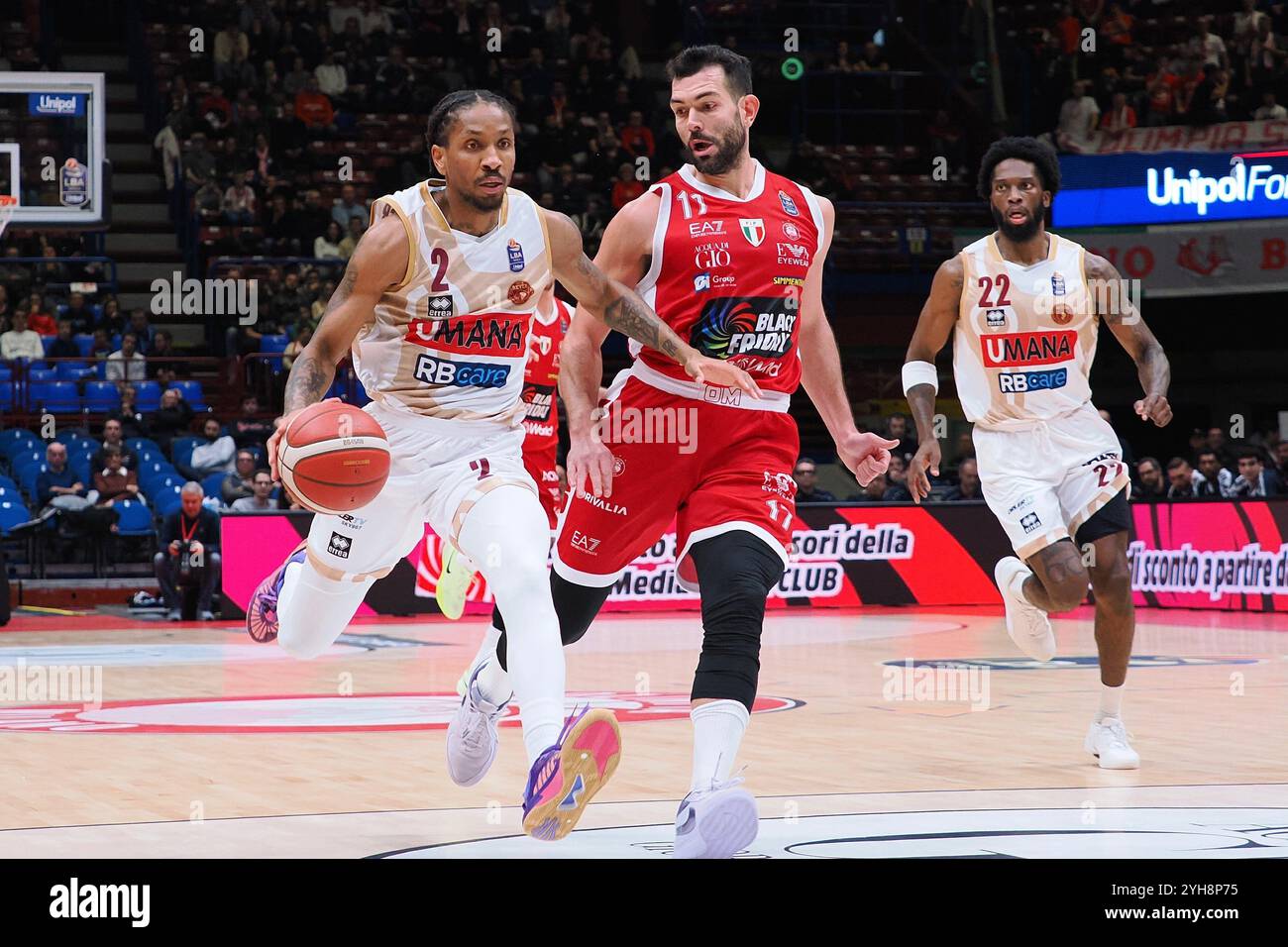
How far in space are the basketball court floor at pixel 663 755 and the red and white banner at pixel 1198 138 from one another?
10.5 meters

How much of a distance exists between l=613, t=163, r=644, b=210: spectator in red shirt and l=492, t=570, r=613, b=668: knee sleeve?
18.2m

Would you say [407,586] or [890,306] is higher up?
[890,306]

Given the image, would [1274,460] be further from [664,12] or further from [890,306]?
[664,12]

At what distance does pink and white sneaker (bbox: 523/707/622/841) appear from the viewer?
194 inches

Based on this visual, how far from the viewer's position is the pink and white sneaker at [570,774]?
4930 millimetres

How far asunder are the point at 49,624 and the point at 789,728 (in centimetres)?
1065

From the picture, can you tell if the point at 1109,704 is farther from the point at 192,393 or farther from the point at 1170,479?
the point at 192,393

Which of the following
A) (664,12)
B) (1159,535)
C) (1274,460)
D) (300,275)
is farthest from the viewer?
(664,12)

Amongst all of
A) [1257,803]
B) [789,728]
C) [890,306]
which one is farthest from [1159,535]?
[1257,803]

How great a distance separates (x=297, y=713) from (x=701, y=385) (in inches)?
186

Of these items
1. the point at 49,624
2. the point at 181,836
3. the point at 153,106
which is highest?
the point at 153,106

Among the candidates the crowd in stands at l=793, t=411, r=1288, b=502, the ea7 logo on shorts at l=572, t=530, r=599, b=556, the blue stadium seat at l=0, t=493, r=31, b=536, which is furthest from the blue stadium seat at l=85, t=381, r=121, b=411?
the ea7 logo on shorts at l=572, t=530, r=599, b=556

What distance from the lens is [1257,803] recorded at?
240 inches

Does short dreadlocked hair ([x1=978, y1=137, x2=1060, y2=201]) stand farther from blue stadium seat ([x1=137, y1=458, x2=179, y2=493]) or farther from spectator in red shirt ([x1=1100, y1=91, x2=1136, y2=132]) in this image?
spectator in red shirt ([x1=1100, y1=91, x2=1136, y2=132])
